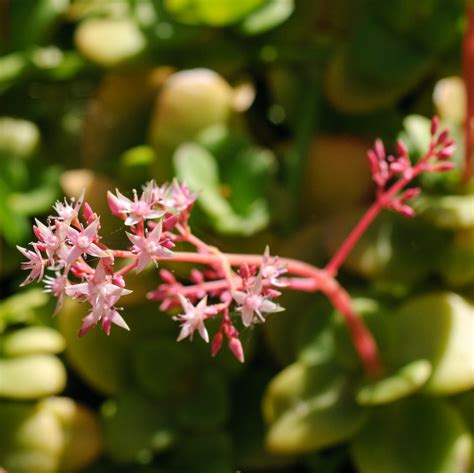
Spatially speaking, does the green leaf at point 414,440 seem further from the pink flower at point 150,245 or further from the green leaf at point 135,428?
the pink flower at point 150,245

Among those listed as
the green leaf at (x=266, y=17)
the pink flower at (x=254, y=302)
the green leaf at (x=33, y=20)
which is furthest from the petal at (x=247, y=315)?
the green leaf at (x=33, y=20)

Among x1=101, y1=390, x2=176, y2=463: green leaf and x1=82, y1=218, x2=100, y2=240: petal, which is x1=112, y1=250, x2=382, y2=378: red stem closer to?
x1=82, y1=218, x2=100, y2=240: petal

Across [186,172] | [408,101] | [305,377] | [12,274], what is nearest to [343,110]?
[408,101]

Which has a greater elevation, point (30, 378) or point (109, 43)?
point (109, 43)

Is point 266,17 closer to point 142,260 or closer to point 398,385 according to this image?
point 398,385

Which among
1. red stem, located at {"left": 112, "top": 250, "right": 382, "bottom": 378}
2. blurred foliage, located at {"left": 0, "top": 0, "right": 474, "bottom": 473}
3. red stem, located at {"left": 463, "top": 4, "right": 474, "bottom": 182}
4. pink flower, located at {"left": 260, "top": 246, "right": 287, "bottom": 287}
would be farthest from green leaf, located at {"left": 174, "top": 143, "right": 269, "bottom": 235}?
pink flower, located at {"left": 260, "top": 246, "right": 287, "bottom": 287}

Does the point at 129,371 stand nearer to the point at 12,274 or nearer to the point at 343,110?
the point at 12,274

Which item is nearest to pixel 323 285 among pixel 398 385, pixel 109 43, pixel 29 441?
pixel 398 385

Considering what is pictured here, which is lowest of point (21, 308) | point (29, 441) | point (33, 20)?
point (29, 441)
